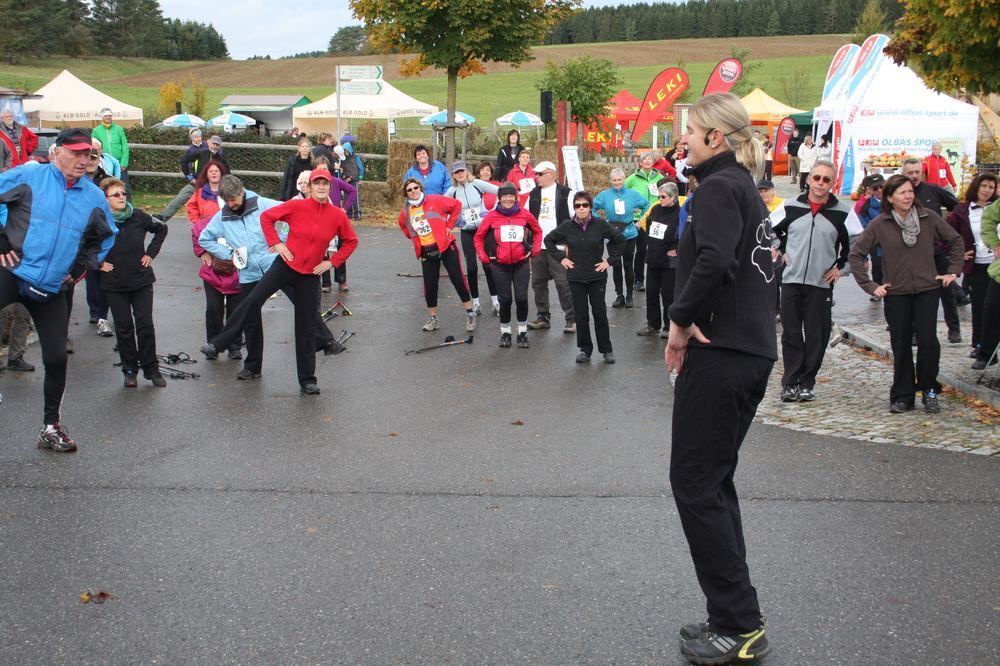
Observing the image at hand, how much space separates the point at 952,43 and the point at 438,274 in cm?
596

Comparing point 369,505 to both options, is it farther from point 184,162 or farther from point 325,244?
point 184,162

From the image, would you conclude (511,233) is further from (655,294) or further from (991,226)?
(991,226)

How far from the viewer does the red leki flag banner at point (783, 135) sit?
39.2 m

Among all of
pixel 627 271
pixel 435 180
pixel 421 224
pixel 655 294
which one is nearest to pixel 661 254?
pixel 655 294

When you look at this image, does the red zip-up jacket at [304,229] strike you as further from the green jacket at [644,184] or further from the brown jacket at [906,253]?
the green jacket at [644,184]

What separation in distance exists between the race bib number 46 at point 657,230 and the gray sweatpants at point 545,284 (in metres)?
1.07

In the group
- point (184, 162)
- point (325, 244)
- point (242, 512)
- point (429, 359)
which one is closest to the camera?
point (242, 512)

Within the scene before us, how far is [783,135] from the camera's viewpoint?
40.3 metres

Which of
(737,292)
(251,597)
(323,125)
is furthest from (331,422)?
(323,125)

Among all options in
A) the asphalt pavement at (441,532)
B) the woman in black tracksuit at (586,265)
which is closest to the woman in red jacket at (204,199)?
the asphalt pavement at (441,532)

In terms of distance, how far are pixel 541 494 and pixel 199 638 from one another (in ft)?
8.05

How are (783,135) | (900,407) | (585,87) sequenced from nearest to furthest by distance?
(900,407) → (585,87) → (783,135)

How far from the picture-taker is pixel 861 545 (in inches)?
213

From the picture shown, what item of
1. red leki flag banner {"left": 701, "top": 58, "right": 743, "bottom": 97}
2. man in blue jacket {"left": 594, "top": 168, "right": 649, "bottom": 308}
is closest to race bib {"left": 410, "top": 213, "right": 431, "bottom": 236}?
man in blue jacket {"left": 594, "top": 168, "right": 649, "bottom": 308}
